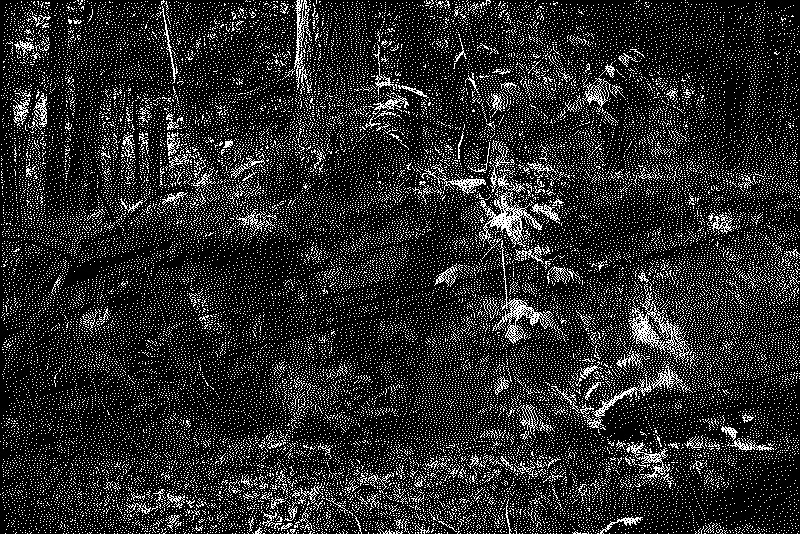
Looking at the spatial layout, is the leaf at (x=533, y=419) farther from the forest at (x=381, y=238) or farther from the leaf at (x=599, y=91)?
the leaf at (x=599, y=91)

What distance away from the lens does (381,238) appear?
1.70 ft

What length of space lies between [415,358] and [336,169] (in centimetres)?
16

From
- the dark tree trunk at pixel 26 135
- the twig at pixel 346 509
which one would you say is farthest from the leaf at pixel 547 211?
the dark tree trunk at pixel 26 135

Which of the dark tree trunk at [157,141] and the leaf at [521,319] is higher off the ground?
the dark tree trunk at [157,141]

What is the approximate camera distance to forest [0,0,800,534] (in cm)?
52

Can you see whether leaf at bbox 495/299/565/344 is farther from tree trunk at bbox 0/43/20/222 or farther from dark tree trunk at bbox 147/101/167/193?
tree trunk at bbox 0/43/20/222

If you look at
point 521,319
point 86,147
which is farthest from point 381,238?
point 86,147

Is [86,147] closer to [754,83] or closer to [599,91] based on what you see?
[599,91]

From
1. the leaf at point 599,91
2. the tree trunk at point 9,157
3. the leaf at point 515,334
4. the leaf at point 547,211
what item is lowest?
the leaf at point 515,334

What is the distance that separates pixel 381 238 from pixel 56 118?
276 mm

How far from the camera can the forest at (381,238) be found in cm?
52

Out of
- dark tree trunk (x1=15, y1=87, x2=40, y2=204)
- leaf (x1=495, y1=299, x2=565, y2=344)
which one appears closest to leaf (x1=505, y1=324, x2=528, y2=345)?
leaf (x1=495, y1=299, x2=565, y2=344)

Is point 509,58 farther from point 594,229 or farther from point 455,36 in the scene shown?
point 594,229

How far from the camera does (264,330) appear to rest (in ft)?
1.71
